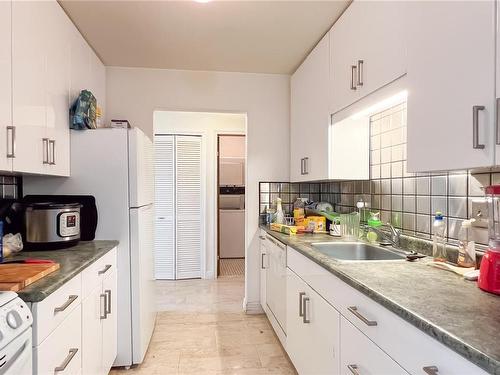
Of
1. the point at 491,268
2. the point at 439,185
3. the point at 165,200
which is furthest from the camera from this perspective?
the point at 165,200

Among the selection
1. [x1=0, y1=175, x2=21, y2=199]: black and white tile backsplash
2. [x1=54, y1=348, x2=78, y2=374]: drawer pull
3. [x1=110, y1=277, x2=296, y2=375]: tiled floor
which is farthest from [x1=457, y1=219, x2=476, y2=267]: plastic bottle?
[x1=0, y1=175, x2=21, y2=199]: black and white tile backsplash

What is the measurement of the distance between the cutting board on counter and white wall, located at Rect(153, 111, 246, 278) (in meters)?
2.82

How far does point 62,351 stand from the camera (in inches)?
54.1

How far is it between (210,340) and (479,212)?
6.78 ft

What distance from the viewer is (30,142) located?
5.42ft

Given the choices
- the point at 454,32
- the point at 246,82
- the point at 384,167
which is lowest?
the point at 384,167

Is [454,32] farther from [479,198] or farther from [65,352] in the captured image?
[65,352]

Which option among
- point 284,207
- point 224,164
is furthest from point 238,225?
point 284,207

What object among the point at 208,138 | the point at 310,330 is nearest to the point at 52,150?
the point at 310,330

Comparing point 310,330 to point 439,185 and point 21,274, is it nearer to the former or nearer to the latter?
point 439,185

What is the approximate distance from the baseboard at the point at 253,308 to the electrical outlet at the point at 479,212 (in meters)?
2.20

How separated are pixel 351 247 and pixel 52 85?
80.5 inches

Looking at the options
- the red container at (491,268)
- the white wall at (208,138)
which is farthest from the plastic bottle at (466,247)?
the white wall at (208,138)

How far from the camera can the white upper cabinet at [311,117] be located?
91.4 inches
